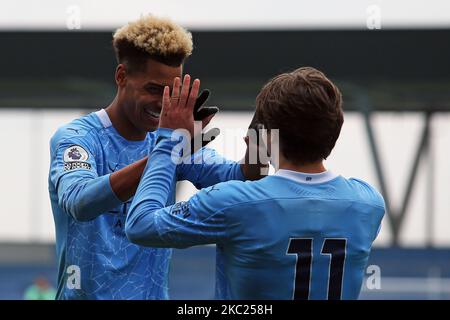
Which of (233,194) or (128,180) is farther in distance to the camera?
(128,180)

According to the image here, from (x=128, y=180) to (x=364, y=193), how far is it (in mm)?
834

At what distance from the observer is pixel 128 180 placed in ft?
10.9

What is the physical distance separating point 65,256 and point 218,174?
2.51 ft

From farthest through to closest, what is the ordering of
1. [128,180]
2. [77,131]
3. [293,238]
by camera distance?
[77,131] → [128,180] → [293,238]

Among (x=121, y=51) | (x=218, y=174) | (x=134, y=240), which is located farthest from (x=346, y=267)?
(x=121, y=51)

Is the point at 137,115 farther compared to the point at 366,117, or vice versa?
the point at 366,117

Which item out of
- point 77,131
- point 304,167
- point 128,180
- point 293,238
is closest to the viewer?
point 293,238

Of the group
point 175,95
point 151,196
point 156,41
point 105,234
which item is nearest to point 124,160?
point 105,234

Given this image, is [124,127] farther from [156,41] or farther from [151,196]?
[151,196]

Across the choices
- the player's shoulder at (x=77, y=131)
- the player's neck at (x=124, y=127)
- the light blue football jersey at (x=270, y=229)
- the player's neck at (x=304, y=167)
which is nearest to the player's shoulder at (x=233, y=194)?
the light blue football jersey at (x=270, y=229)

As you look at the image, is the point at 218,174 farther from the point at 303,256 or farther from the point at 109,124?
the point at 303,256

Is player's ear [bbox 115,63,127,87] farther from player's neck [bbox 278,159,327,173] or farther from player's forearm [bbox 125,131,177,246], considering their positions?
player's neck [bbox 278,159,327,173]

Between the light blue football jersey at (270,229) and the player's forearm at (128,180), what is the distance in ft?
1.04
